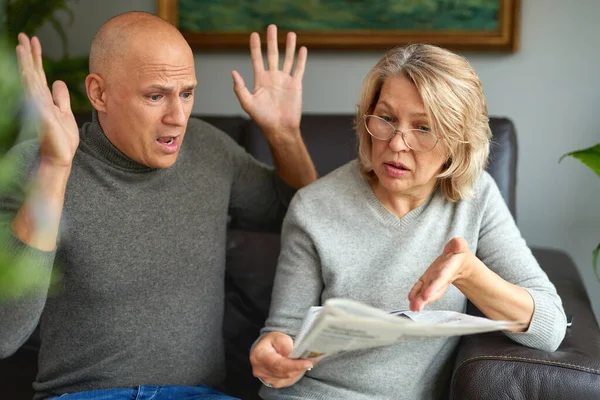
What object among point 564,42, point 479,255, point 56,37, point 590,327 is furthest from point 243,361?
point 56,37

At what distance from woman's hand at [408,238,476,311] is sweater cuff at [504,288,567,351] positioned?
172 millimetres

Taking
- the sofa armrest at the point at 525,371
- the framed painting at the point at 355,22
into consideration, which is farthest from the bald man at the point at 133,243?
the framed painting at the point at 355,22

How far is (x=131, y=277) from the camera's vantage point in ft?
4.87

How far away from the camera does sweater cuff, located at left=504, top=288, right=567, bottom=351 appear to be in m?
1.34

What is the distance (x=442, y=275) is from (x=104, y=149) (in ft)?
2.50

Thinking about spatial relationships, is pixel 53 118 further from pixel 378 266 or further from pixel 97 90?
pixel 378 266

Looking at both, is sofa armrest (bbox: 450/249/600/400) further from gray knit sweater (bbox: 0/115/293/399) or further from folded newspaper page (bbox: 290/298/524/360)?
gray knit sweater (bbox: 0/115/293/399)

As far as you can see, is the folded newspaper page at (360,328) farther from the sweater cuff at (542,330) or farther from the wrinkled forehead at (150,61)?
the wrinkled forehead at (150,61)

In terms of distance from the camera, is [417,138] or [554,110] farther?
[554,110]

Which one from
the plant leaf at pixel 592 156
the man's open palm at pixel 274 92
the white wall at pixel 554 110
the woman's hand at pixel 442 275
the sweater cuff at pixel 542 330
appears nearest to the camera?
the woman's hand at pixel 442 275

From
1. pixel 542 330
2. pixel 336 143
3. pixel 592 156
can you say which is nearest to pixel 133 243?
pixel 336 143

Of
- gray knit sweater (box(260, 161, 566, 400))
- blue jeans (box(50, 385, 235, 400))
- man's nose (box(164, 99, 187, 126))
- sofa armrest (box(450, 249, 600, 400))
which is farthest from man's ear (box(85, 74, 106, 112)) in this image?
sofa armrest (box(450, 249, 600, 400))

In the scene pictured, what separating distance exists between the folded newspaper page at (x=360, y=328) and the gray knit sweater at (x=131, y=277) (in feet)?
1.58

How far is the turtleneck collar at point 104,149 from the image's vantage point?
1.49 m
